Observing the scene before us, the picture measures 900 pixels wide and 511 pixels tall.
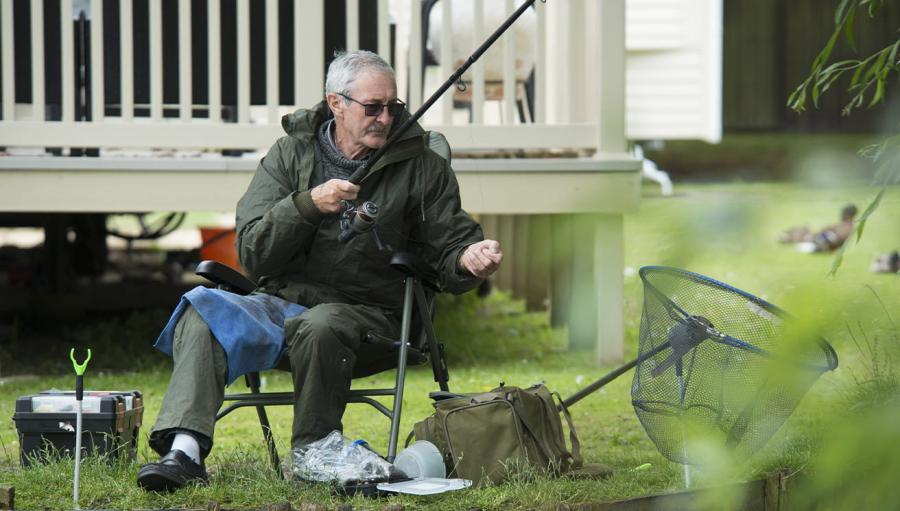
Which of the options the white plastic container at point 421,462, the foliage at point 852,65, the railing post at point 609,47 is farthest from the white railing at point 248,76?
the foliage at point 852,65

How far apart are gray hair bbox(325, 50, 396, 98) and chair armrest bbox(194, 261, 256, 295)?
0.54 meters

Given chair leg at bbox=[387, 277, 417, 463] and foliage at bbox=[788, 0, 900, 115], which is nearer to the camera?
foliage at bbox=[788, 0, 900, 115]

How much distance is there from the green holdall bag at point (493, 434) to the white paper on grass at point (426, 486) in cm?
8

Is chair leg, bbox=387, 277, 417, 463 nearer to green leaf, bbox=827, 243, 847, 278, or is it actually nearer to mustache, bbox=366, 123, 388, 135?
mustache, bbox=366, 123, 388, 135

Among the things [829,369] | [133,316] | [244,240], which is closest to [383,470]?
[244,240]

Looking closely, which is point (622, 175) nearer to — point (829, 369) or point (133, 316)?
point (133, 316)

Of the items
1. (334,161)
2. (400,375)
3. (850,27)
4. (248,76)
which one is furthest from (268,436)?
(248,76)

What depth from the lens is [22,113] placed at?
5496 mm

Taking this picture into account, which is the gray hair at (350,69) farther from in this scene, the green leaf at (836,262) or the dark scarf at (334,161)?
the green leaf at (836,262)

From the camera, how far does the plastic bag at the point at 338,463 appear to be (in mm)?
2826

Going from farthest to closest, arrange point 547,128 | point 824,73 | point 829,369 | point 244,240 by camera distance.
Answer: point 547,128
point 244,240
point 824,73
point 829,369

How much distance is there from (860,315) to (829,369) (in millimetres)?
252

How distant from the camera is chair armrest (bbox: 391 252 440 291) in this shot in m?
3.05

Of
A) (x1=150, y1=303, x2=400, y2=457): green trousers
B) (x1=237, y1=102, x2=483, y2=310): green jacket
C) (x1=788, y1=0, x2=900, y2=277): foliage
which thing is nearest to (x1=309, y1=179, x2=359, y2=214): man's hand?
(x1=237, y1=102, x2=483, y2=310): green jacket
